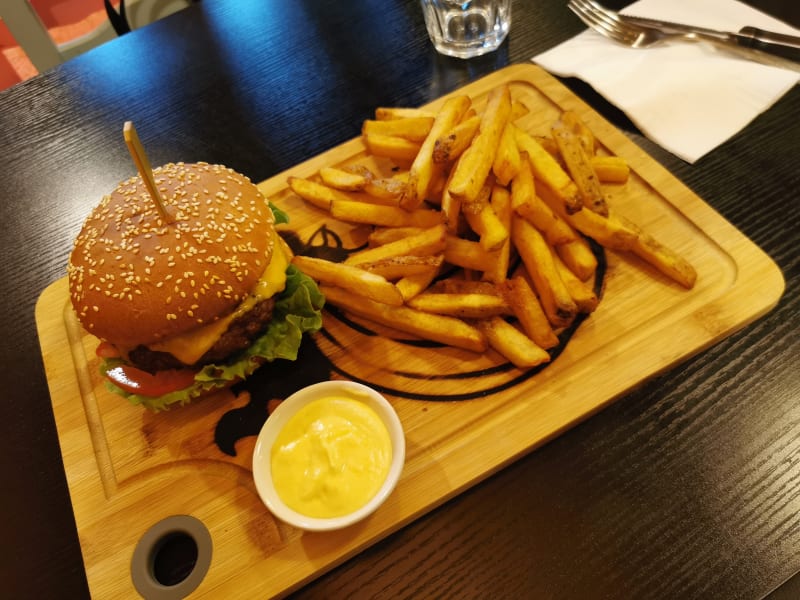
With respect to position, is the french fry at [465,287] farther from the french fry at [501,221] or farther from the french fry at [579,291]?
the french fry at [579,291]

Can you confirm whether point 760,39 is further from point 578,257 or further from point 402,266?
point 402,266

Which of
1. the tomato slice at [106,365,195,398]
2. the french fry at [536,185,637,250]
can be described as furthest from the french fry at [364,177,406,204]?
the tomato slice at [106,365,195,398]

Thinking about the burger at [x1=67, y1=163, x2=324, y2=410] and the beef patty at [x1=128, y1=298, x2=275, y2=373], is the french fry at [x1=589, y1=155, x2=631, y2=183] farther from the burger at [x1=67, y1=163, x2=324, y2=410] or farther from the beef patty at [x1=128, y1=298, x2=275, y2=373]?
the beef patty at [x1=128, y1=298, x2=275, y2=373]

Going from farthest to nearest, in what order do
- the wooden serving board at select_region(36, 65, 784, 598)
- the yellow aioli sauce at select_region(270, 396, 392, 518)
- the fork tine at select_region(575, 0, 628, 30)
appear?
the fork tine at select_region(575, 0, 628, 30), the wooden serving board at select_region(36, 65, 784, 598), the yellow aioli sauce at select_region(270, 396, 392, 518)

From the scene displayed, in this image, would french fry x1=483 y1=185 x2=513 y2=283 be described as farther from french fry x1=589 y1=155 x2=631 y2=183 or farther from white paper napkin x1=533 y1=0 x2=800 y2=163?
white paper napkin x1=533 y1=0 x2=800 y2=163

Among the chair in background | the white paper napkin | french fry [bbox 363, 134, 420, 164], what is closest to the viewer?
french fry [bbox 363, 134, 420, 164]

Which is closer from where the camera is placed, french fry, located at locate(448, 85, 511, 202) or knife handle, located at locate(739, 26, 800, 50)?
french fry, located at locate(448, 85, 511, 202)

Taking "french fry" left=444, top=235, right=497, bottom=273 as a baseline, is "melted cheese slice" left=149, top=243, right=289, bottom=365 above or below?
above
